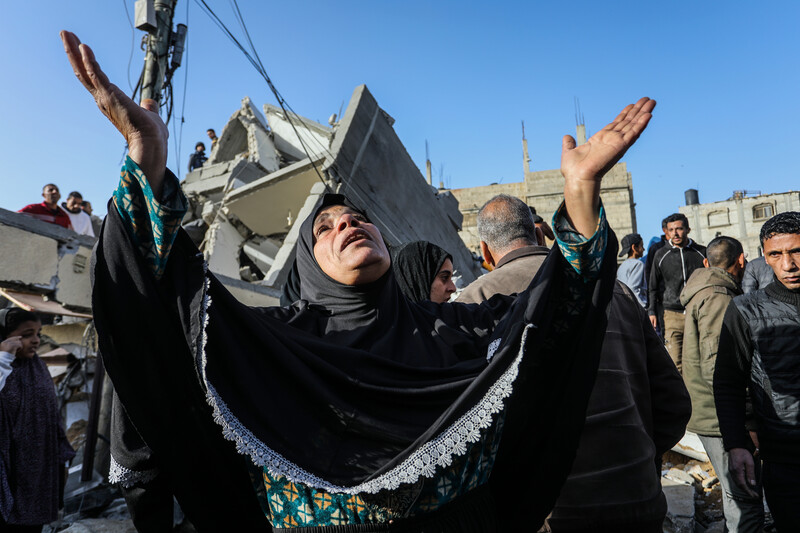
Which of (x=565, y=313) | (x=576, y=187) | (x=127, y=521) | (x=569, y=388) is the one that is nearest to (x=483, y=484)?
(x=569, y=388)

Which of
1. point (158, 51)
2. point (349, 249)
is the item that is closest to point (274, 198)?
point (158, 51)

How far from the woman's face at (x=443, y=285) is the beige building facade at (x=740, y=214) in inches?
1512

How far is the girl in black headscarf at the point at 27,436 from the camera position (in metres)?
3.76

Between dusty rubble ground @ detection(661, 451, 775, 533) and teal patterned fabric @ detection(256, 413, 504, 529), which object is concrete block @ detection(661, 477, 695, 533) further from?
teal patterned fabric @ detection(256, 413, 504, 529)

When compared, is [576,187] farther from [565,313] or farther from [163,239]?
[163,239]

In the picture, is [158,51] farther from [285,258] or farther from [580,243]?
[580,243]

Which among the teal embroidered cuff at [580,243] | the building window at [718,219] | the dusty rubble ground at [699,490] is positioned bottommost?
the dusty rubble ground at [699,490]

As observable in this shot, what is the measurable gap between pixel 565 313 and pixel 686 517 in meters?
3.24

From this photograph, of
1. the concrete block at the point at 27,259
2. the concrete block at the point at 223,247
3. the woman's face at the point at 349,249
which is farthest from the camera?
the concrete block at the point at 223,247

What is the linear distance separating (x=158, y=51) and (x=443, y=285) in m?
7.19

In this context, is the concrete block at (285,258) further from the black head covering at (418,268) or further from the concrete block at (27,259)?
the black head covering at (418,268)

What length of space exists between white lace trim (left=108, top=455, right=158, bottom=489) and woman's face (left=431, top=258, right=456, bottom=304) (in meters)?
2.12

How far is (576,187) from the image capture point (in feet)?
4.89

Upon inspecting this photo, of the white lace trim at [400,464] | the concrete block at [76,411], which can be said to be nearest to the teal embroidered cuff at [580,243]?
the white lace trim at [400,464]
